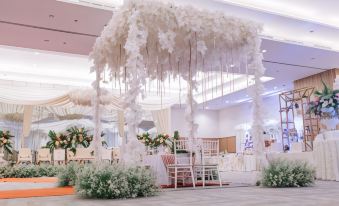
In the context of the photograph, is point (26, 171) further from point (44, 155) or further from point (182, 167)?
point (182, 167)

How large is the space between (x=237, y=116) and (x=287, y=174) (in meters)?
13.5

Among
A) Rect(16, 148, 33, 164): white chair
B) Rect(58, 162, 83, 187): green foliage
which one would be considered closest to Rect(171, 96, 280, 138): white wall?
Rect(16, 148, 33, 164): white chair

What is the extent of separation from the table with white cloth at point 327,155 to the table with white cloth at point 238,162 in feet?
17.4

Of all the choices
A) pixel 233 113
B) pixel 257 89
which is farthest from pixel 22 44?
pixel 233 113

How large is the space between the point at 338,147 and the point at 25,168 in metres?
8.93

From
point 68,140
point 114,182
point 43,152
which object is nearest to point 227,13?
point 114,182

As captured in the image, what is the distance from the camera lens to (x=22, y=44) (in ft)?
31.7

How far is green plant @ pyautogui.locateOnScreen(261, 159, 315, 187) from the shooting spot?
18.7 feet

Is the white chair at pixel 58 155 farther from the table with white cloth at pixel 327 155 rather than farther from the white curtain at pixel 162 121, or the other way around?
the table with white cloth at pixel 327 155

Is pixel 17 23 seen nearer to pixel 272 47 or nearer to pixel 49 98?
pixel 49 98

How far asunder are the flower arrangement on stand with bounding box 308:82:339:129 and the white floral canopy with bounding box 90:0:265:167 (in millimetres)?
2143

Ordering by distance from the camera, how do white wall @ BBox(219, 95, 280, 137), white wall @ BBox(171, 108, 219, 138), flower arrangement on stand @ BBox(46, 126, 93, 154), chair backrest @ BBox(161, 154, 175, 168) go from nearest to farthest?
chair backrest @ BBox(161, 154, 175, 168) < flower arrangement on stand @ BBox(46, 126, 93, 154) < white wall @ BBox(219, 95, 280, 137) < white wall @ BBox(171, 108, 219, 138)

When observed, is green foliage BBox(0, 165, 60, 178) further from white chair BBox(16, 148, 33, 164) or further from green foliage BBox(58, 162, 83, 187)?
green foliage BBox(58, 162, 83, 187)

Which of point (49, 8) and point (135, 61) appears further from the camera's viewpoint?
point (49, 8)
